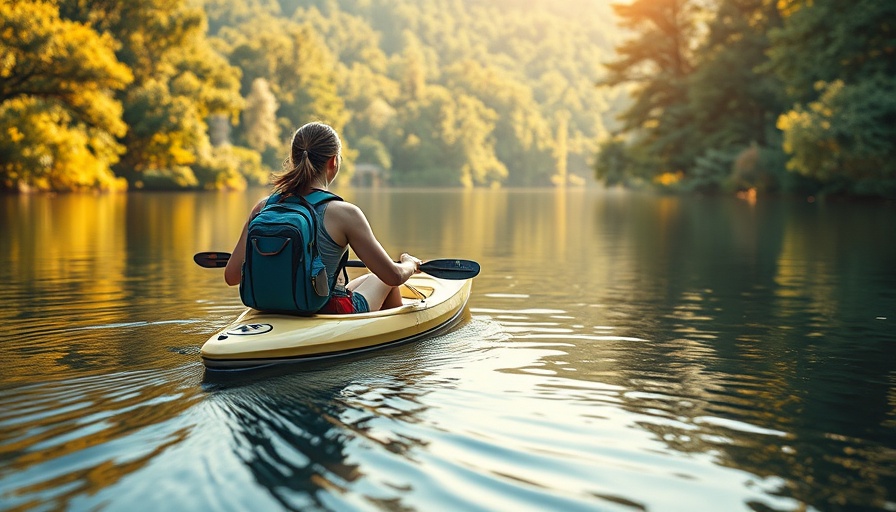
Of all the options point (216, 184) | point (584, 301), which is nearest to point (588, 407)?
point (584, 301)

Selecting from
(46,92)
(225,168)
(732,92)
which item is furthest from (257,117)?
(732,92)

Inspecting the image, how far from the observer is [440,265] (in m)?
6.73

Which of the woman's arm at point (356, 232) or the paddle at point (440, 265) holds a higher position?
the woman's arm at point (356, 232)

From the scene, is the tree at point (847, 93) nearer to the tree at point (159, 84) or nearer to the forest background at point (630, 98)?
the forest background at point (630, 98)

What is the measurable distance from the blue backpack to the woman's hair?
0.29 ft

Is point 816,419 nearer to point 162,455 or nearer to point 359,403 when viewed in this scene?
point 359,403

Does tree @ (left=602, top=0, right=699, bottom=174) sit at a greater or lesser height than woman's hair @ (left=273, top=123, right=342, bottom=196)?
greater

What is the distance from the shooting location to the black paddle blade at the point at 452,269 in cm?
665

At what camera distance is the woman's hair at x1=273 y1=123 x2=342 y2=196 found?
208 inches

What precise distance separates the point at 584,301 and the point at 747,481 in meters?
5.37

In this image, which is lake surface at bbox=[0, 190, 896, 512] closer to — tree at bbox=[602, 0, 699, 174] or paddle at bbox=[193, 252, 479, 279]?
paddle at bbox=[193, 252, 479, 279]

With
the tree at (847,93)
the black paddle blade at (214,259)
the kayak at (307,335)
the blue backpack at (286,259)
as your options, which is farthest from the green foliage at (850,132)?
the blue backpack at (286,259)

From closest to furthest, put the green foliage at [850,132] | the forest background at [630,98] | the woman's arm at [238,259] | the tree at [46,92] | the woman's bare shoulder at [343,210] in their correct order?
the woman's bare shoulder at [343,210] < the woman's arm at [238,259] < the green foliage at [850,132] < the forest background at [630,98] < the tree at [46,92]

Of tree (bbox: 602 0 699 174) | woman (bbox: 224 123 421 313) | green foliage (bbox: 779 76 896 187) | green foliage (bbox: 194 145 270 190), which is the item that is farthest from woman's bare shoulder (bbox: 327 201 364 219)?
tree (bbox: 602 0 699 174)
